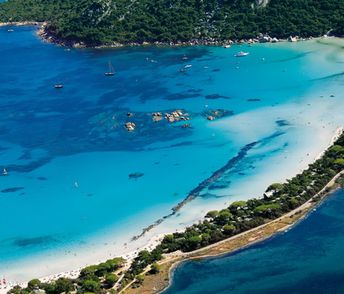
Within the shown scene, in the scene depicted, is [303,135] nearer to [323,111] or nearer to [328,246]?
[323,111]

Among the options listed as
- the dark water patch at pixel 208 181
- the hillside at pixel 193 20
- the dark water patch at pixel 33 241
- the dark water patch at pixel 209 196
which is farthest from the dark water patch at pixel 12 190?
the hillside at pixel 193 20

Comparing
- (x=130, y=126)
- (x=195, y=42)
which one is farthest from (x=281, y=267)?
(x=195, y=42)

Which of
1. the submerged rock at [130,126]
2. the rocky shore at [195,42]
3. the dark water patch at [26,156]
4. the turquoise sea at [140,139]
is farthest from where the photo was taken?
the rocky shore at [195,42]

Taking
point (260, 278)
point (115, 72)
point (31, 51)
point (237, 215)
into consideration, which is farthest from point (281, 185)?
point (31, 51)

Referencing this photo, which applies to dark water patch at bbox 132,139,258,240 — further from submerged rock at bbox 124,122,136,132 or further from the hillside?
the hillside

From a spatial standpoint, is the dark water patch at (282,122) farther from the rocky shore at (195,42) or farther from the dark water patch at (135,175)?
the rocky shore at (195,42)

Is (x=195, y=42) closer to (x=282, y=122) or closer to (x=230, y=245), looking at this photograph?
(x=282, y=122)
